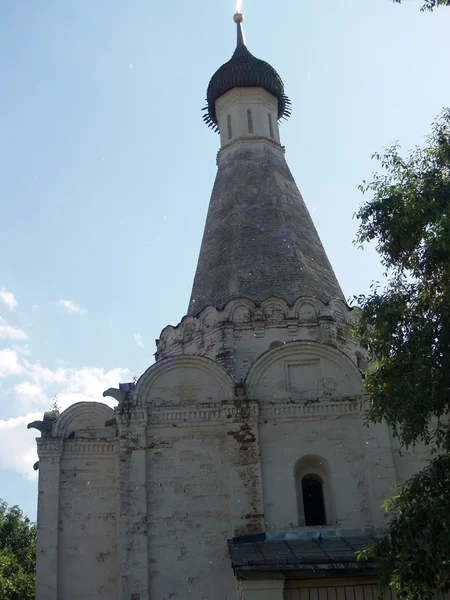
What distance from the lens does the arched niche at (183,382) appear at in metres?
12.7

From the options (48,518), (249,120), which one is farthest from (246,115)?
(48,518)

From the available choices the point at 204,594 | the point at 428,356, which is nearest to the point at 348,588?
the point at 204,594

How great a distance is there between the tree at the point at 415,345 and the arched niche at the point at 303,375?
363 cm

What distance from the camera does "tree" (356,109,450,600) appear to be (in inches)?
278

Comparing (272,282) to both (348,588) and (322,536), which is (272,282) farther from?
(348,588)

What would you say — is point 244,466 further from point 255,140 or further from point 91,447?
point 255,140

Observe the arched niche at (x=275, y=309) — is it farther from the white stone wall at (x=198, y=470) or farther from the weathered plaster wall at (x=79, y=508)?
the weathered plaster wall at (x=79, y=508)

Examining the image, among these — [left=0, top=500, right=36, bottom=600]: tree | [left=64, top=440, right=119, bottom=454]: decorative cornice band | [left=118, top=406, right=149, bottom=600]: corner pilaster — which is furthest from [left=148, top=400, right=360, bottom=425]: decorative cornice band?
[left=0, top=500, right=36, bottom=600]: tree

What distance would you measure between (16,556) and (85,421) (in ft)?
40.4

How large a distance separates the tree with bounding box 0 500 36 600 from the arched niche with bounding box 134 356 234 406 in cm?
871

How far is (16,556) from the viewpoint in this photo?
22.8 metres

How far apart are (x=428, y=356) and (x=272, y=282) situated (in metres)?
7.50

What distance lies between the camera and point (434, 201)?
8.01 metres

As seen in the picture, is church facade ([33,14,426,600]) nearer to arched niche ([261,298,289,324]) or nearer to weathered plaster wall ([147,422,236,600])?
weathered plaster wall ([147,422,236,600])
